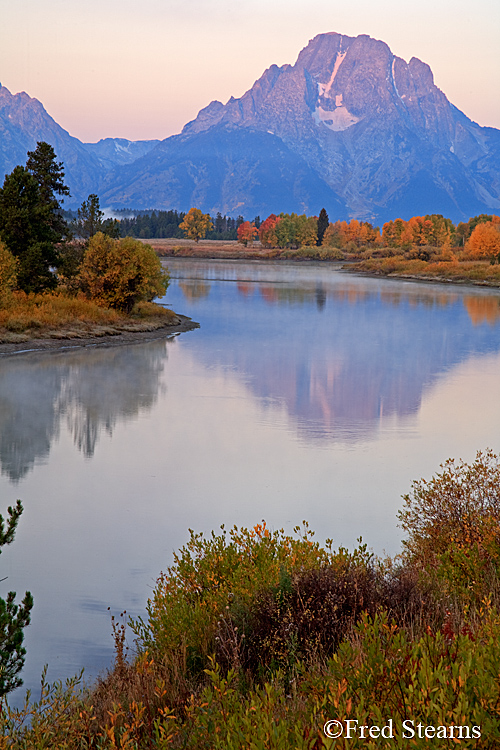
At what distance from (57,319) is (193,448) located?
54.0ft

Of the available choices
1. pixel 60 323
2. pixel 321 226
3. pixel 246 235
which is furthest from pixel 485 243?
pixel 60 323

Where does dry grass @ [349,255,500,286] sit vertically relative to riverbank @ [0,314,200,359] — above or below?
above

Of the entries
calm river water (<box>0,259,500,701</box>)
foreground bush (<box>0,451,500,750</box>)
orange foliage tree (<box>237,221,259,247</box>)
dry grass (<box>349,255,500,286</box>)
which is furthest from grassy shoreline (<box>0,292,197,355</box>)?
orange foliage tree (<box>237,221,259,247</box>)

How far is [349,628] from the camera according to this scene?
4.85 m

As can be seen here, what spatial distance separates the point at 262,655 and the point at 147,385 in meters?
15.6

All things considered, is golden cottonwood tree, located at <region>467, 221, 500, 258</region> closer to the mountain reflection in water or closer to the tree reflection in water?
the mountain reflection in water

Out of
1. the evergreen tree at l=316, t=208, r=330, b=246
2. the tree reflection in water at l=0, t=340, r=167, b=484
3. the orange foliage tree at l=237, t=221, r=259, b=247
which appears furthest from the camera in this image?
the orange foliage tree at l=237, t=221, r=259, b=247

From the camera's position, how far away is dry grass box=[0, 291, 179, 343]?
1053 inches

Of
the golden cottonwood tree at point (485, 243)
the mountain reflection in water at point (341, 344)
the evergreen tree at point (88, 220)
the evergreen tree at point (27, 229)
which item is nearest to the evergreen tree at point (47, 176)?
the evergreen tree at point (27, 229)

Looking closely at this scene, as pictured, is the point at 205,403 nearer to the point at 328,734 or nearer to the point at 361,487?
the point at 361,487

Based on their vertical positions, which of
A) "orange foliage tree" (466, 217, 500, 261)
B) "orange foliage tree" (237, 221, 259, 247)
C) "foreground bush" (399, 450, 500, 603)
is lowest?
"foreground bush" (399, 450, 500, 603)

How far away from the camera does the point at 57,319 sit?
1118 inches

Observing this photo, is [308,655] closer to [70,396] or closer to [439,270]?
[70,396]

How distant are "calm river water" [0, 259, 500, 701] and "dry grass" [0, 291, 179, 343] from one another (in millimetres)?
2211
